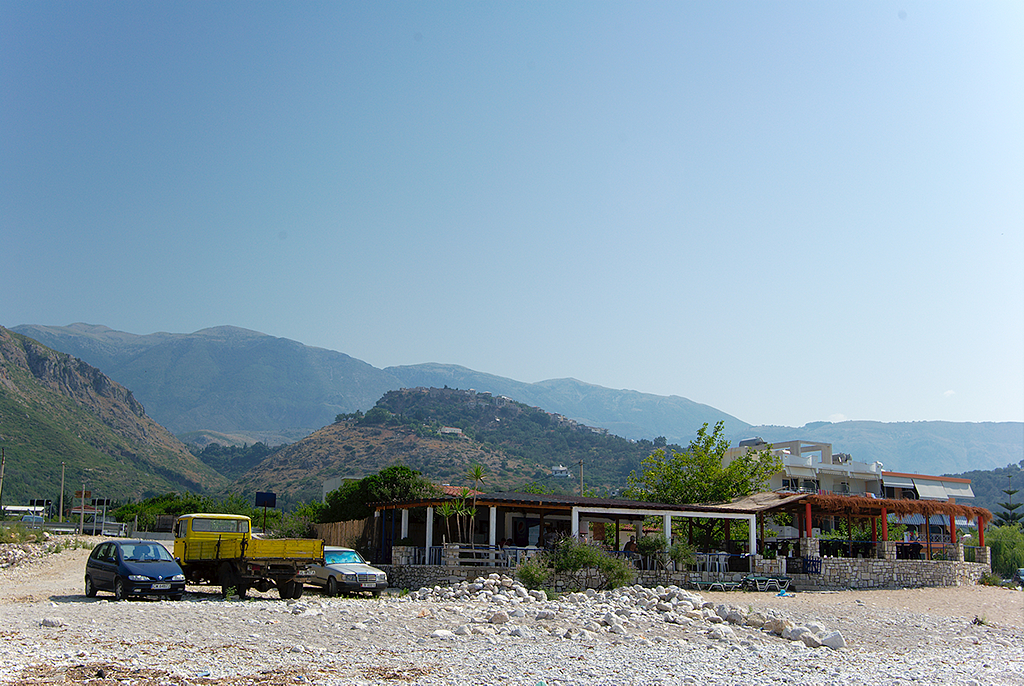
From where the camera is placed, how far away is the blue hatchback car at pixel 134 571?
771 inches

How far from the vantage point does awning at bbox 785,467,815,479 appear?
70.8 m

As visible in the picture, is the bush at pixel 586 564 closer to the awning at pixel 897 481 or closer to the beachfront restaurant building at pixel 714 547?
the beachfront restaurant building at pixel 714 547

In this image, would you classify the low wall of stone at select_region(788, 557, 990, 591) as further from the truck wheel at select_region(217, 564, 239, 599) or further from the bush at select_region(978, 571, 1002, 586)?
the truck wheel at select_region(217, 564, 239, 599)

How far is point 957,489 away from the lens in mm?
83000

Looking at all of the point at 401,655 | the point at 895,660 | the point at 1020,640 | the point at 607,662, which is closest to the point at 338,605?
the point at 401,655

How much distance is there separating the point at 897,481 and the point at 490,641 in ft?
240

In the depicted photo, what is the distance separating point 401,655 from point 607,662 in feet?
11.7

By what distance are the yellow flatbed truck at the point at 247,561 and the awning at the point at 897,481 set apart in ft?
223

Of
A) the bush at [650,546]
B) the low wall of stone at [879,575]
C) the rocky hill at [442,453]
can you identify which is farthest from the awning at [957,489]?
the bush at [650,546]

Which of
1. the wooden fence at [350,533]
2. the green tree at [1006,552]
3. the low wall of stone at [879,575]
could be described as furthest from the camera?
the green tree at [1006,552]

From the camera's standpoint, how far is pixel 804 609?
76.5 feet

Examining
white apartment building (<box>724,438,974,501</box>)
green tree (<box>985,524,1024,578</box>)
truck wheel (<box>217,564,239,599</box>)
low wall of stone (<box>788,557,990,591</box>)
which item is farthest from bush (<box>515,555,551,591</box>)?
white apartment building (<box>724,438,974,501</box>)

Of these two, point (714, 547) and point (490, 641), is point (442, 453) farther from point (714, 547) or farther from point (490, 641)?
point (490, 641)

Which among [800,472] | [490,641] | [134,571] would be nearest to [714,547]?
[490,641]
